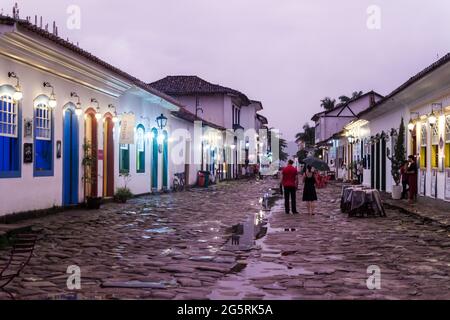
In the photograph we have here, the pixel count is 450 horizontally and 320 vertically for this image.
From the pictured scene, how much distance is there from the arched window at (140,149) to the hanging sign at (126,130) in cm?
228

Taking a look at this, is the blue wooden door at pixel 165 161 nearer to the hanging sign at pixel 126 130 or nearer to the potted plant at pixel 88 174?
the hanging sign at pixel 126 130

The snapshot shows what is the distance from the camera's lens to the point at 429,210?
16.9 meters

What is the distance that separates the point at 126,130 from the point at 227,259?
13.2m

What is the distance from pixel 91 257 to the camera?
30.5ft

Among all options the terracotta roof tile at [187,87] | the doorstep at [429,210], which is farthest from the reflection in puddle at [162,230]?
the terracotta roof tile at [187,87]

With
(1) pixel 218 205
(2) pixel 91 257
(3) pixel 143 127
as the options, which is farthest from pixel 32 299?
(3) pixel 143 127

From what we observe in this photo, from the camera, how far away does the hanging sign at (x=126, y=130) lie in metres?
21.6

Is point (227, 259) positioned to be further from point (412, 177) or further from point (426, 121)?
point (426, 121)

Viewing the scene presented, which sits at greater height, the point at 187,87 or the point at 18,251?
the point at 187,87

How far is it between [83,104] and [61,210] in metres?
3.43

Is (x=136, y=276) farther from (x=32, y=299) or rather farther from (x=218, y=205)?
(x=218, y=205)

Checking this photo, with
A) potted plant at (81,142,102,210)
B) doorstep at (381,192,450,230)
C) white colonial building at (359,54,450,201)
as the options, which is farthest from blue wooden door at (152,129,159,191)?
doorstep at (381,192,450,230)

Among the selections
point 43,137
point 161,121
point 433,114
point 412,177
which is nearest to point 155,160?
point 161,121
